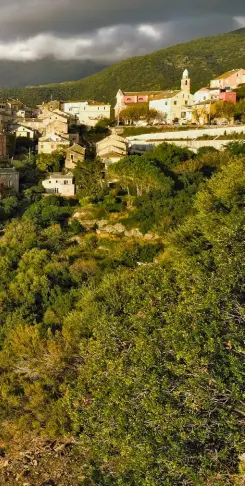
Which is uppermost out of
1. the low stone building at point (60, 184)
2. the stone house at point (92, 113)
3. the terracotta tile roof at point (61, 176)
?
the stone house at point (92, 113)

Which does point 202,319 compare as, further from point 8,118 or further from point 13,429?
point 8,118

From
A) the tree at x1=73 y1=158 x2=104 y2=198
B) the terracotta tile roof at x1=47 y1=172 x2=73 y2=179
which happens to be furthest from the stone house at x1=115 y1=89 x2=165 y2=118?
the terracotta tile roof at x1=47 y1=172 x2=73 y2=179

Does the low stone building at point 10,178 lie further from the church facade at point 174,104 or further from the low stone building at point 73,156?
the church facade at point 174,104

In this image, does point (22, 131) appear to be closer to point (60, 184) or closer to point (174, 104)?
point (60, 184)

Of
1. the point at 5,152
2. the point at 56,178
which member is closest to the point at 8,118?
the point at 5,152

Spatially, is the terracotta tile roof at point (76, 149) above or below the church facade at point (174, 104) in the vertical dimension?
below

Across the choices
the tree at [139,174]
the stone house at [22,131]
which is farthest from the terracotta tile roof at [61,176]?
the stone house at [22,131]

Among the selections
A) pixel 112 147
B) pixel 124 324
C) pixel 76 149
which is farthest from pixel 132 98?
pixel 124 324

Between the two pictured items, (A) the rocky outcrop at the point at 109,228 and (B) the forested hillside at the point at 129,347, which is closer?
(B) the forested hillside at the point at 129,347
